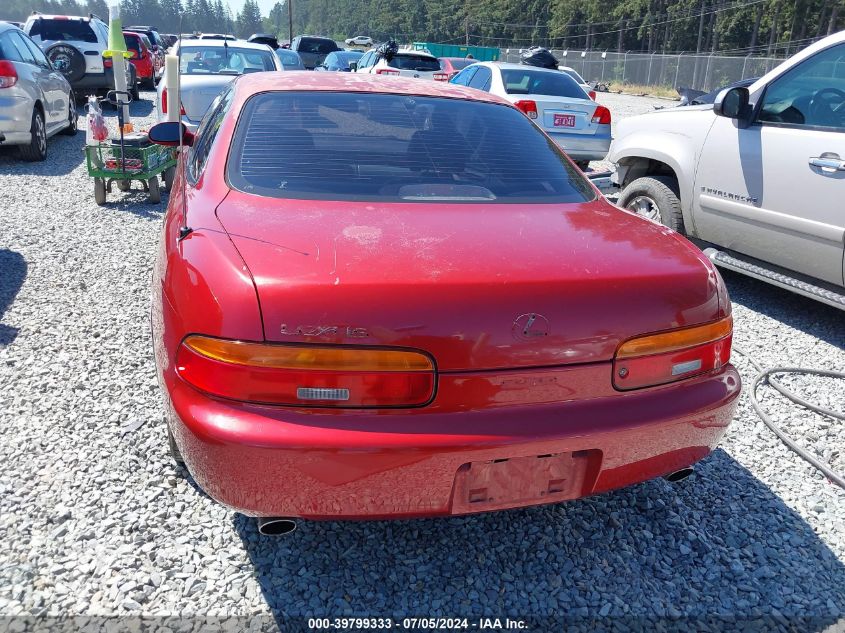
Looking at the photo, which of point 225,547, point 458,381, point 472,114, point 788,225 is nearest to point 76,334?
point 225,547

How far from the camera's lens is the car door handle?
379 cm

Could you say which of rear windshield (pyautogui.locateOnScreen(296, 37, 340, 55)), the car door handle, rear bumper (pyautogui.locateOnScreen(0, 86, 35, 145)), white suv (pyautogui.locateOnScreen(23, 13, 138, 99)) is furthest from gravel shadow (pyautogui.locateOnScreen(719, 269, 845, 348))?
rear windshield (pyautogui.locateOnScreen(296, 37, 340, 55))

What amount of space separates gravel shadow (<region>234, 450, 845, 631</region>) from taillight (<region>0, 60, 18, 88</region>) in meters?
7.76

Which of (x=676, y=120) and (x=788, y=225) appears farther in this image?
(x=676, y=120)

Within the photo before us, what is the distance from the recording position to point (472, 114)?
3012mm

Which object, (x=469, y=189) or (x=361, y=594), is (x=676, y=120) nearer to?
(x=469, y=189)

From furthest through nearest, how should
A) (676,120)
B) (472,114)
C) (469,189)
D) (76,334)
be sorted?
(676,120), (76,334), (472,114), (469,189)

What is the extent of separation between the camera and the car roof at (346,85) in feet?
9.67

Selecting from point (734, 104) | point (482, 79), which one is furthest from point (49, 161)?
point (734, 104)

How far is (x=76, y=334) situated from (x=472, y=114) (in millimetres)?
2666

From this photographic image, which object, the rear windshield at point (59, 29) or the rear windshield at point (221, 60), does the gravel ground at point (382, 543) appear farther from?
the rear windshield at point (59, 29)

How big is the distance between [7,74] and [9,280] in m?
4.58

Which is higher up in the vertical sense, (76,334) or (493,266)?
(493,266)

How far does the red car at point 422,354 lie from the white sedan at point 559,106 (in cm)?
732
